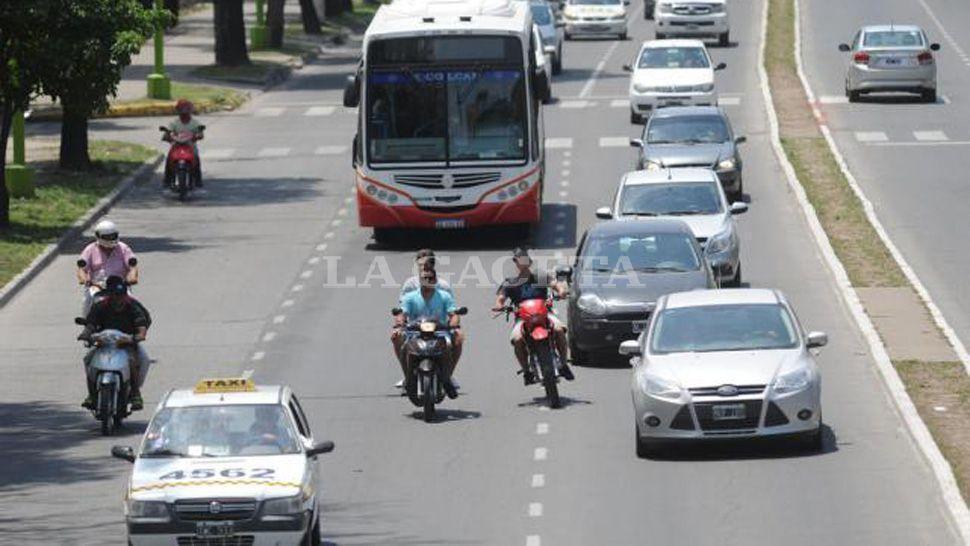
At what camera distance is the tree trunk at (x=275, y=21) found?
2805 inches

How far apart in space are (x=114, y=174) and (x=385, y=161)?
32.1 ft

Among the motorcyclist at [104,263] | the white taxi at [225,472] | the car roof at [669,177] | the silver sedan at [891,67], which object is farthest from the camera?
the silver sedan at [891,67]

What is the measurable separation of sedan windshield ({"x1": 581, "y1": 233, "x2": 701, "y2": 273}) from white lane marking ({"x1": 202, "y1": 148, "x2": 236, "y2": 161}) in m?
22.0

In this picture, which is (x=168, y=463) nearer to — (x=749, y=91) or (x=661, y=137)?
(x=661, y=137)

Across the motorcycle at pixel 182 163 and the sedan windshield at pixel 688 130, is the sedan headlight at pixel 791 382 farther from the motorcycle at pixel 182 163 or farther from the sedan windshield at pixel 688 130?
the motorcycle at pixel 182 163

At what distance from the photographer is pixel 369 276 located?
35125 millimetres

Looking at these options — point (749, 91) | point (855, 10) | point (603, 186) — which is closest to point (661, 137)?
point (603, 186)

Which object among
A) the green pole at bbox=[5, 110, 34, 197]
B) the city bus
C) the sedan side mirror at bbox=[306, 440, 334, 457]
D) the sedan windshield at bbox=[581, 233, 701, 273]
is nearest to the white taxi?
the sedan side mirror at bbox=[306, 440, 334, 457]

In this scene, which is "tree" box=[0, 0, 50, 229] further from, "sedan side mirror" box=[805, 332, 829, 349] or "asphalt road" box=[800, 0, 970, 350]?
"sedan side mirror" box=[805, 332, 829, 349]

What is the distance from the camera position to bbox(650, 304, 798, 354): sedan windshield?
22.3 m

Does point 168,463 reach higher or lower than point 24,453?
higher

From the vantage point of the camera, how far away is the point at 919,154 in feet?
156

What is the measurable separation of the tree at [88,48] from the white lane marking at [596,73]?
872 inches

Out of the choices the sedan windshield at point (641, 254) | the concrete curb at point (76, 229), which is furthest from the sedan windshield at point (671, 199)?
the concrete curb at point (76, 229)
